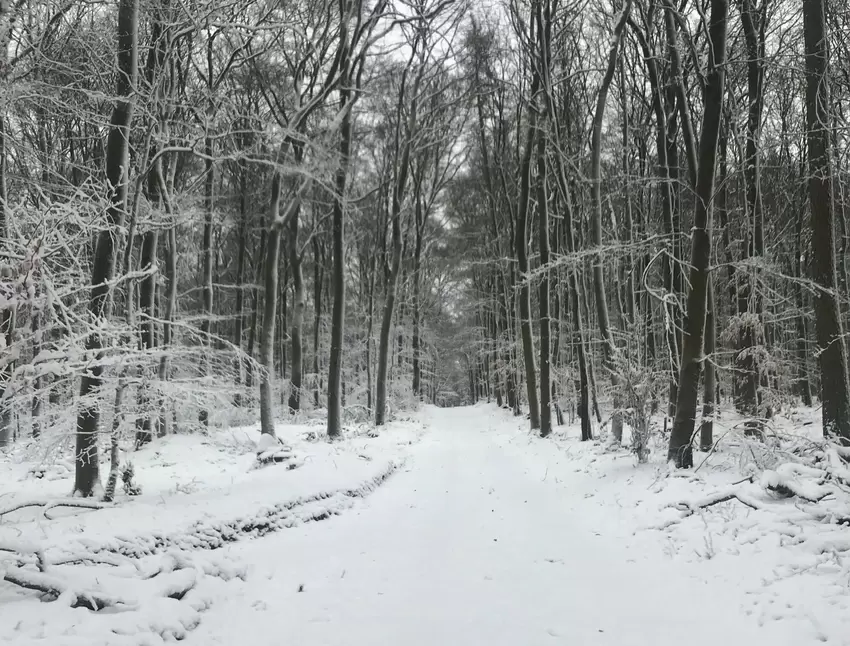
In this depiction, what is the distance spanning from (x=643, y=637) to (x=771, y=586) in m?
1.21

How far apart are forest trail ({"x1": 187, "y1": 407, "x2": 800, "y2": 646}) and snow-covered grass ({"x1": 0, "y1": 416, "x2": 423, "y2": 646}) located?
0.28 metres

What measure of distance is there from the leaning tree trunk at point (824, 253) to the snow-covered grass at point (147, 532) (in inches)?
263

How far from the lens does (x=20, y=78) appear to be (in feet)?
23.1

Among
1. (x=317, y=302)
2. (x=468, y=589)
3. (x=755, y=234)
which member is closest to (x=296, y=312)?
(x=317, y=302)

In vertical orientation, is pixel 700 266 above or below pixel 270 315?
above

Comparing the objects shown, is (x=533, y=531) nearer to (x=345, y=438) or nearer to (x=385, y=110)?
(x=345, y=438)

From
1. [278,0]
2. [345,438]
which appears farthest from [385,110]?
[345,438]

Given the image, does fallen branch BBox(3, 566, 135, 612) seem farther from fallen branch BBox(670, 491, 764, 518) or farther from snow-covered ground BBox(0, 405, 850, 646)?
fallen branch BBox(670, 491, 764, 518)

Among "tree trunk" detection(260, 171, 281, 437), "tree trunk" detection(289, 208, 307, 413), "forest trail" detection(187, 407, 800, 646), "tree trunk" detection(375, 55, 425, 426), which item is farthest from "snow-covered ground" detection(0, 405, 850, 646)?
"tree trunk" detection(289, 208, 307, 413)

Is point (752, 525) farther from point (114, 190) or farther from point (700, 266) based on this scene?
point (114, 190)

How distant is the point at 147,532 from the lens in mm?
4898

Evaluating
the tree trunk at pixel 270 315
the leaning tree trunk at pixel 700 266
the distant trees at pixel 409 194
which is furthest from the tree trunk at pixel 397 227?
the leaning tree trunk at pixel 700 266

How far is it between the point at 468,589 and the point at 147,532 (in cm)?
315

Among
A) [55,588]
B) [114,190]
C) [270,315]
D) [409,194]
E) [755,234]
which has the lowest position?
[55,588]
